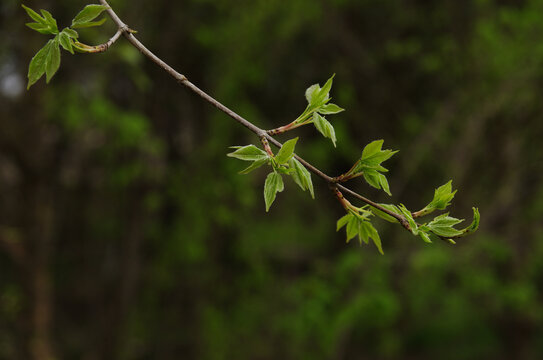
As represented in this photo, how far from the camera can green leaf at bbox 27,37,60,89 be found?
1191mm

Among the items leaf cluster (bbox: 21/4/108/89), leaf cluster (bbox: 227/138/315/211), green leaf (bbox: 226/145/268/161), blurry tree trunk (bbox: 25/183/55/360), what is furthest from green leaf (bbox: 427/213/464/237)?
blurry tree trunk (bbox: 25/183/55/360)

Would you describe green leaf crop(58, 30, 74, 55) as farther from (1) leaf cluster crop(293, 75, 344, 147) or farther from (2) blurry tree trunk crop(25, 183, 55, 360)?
(2) blurry tree trunk crop(25, 183, 55, 360)

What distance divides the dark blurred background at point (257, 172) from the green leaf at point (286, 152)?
15.9 ft

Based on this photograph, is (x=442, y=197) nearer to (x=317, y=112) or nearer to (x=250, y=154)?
(x=317, y=112)

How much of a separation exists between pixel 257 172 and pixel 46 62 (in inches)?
299

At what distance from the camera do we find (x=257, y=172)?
8.79 m

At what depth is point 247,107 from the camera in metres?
7.52

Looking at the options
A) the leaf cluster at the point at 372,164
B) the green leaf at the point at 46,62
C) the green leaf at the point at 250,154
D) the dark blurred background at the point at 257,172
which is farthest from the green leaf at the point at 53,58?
the dark blurred background at the point at 257,172

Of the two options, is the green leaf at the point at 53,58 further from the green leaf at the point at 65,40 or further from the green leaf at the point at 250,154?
the green leaf at the point at 250,154

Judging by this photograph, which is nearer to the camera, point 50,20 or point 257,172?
point 50,20

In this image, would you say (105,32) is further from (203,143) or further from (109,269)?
(109,269)

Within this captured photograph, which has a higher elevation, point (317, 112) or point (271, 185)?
point (317, 112)

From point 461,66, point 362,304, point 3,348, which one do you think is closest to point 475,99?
point 461,66

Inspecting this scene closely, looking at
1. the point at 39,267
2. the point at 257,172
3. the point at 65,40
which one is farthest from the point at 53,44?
the point at 257,172
